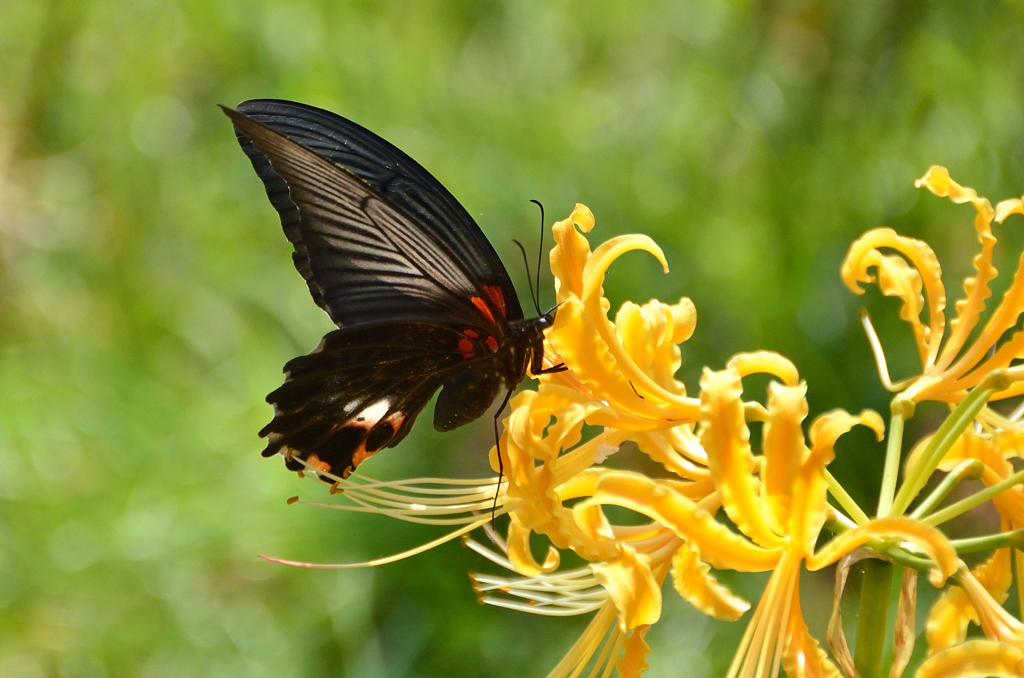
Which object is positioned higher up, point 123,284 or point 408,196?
point 123,284

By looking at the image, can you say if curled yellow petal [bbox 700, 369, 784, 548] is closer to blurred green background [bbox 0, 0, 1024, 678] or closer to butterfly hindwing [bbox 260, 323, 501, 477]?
butterfly hindwing [bbox 260, 323, 501, 477]

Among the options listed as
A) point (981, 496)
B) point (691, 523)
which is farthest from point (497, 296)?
point (981, 496)

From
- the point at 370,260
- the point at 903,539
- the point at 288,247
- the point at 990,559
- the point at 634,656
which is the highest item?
the point at 288,247

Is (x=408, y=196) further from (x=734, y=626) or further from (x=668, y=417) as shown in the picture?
(x=734, y=626)

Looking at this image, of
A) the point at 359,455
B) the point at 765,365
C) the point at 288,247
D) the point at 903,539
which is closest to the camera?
the point at 903,539

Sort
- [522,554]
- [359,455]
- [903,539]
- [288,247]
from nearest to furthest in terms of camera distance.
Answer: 1. [903,539]
2. [522,554]
3. [359,455]
4. [288,247]

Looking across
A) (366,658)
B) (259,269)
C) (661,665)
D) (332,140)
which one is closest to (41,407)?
(259,269)

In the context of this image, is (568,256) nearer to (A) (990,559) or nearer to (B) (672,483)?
(B) (672,483)
